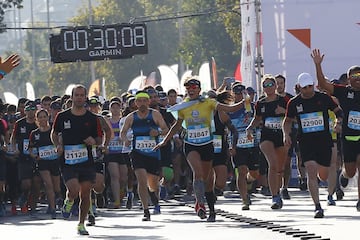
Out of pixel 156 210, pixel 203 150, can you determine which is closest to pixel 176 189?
pixel 156 210

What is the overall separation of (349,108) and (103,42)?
23.5 m

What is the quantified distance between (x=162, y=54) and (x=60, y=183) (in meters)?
101

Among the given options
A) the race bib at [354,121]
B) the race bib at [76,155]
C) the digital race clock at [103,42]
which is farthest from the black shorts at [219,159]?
the digital race clock at [103,42]

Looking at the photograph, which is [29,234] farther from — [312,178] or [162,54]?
[162,54]

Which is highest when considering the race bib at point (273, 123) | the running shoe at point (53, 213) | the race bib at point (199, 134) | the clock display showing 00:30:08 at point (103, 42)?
the clock display showing 00:30:08 at point (103, 42)

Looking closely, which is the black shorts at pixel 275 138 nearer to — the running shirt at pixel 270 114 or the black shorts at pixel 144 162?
the running shirt at pixel 270 114

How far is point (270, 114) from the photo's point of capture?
21.1m

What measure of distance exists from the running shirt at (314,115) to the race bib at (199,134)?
4.23 feet

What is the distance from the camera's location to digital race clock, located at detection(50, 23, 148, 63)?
4197cm

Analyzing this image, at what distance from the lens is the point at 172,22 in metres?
138

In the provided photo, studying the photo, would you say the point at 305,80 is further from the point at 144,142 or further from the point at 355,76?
the point at 144,142

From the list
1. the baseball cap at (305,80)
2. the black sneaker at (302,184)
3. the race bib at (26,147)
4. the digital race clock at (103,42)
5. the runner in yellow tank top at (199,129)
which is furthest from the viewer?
the digital race clock at (103,42)

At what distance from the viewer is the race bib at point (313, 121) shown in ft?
61.7

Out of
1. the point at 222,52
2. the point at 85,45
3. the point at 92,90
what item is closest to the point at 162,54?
the point at 222,52
